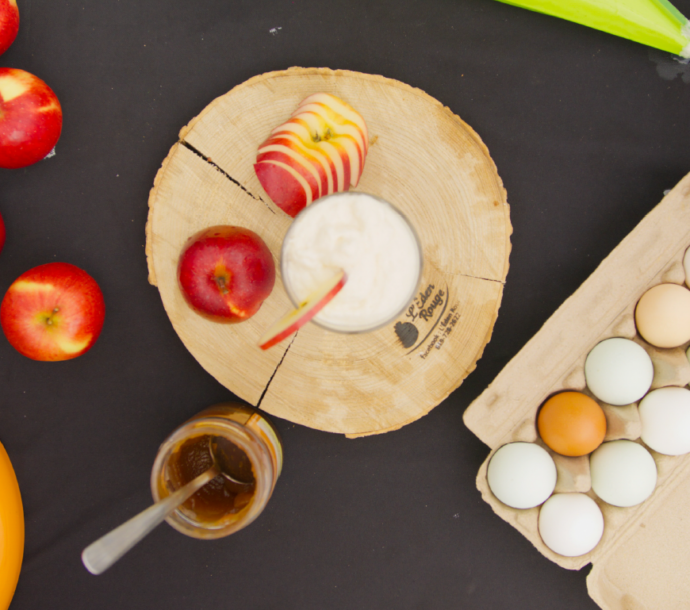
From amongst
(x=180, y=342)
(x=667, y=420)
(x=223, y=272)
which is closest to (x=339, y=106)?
(x=223, y=272)

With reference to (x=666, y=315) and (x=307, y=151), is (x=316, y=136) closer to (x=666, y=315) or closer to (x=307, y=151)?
(x=307, y=151)

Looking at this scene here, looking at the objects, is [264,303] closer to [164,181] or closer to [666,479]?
[164,181]

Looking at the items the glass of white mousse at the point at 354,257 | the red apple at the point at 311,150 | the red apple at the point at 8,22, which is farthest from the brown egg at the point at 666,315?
the red apple at the point at 8,22

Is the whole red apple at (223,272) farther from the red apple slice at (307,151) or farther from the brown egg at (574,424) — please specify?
the brown egg at (574,424)

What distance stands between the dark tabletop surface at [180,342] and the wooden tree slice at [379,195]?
0.84 feet

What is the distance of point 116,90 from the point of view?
1139 millimetres

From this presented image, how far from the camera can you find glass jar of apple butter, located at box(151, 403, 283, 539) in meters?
0.77

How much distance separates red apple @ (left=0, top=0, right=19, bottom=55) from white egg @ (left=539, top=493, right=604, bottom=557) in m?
1.63

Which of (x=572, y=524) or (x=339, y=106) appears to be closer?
(x=339, y=106)

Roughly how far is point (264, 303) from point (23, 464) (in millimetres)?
819

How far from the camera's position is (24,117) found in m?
1.00

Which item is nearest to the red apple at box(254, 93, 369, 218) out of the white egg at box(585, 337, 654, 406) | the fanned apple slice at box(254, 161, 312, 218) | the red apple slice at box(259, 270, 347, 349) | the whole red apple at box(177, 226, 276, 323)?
the fanned apple slice at box(254, 161, 312, 218)

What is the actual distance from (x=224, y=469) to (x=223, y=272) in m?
0.42

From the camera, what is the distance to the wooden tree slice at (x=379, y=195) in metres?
0.90
